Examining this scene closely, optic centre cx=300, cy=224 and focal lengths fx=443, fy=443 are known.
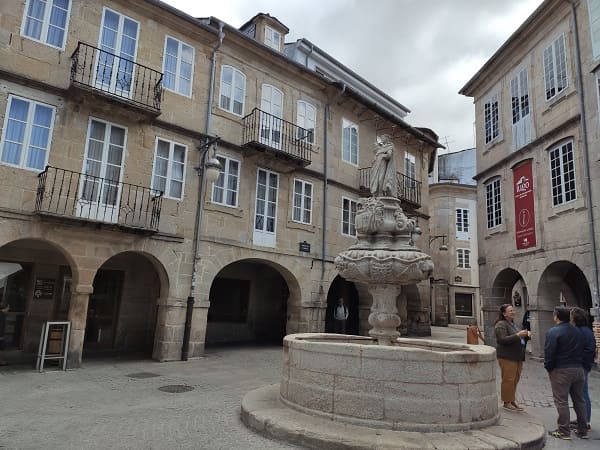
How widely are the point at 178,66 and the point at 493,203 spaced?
12.3 m

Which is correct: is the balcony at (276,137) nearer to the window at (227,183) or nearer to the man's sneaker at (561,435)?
the window at (227,183)

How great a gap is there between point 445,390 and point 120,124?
982 cm

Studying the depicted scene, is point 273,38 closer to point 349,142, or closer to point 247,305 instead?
point 349,142

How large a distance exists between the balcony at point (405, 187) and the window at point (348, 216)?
0.88 meters

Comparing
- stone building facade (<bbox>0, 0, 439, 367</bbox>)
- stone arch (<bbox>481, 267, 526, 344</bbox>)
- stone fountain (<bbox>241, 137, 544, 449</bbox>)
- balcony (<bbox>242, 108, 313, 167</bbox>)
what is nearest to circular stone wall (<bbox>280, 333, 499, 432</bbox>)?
stone fountain (<bbox>241, 137, 544, 449</bbox>)

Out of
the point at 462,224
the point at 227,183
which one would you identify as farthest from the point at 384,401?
the point at 462,224

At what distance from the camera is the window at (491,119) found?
56.3ft

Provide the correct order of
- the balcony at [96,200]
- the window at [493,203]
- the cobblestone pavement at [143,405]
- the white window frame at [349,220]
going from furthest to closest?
1. the window at [493,203]
2. the white window frame at [349,220]
3. the balcony at [96,200]
4. the cobblestone pavement at [143,405]

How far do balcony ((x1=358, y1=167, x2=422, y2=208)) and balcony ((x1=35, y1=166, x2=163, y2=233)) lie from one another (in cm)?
847

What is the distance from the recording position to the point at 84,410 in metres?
6.27

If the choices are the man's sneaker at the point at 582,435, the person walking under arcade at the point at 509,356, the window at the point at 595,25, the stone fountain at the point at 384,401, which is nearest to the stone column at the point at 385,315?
the stone fountain at the point at 384,401

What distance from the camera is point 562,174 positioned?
1327cm

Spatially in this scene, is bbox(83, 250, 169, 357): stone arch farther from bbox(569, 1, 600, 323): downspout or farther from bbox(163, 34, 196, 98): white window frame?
bbox(569, 1, 600, 323): downspout

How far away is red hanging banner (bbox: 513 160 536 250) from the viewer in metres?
14.5
